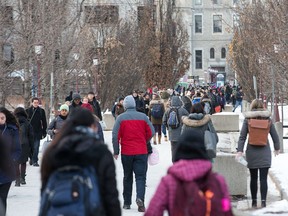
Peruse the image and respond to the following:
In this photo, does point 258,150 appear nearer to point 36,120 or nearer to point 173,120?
point 173,120

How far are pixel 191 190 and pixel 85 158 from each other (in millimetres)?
808

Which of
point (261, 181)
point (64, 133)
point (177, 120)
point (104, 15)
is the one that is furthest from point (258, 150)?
point (104, 15)

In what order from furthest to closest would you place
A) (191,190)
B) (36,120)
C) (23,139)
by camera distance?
(36,120) < (23,139) < (191,190)

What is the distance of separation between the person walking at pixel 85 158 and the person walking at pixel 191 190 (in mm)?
350

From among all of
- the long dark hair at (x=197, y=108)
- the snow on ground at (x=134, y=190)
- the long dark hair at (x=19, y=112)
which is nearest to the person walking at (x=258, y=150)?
the snow on ground at (x=134, y=190)

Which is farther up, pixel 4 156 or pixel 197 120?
pixel 4 156

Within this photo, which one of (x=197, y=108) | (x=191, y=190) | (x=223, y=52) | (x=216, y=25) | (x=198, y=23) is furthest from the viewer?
(x=223, y=52)

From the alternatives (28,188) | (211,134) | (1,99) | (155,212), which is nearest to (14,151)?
(211,134)

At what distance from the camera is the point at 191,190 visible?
671 centimetres

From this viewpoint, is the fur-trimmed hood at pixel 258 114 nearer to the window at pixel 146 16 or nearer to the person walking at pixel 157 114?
the person walking at pixel 157 114

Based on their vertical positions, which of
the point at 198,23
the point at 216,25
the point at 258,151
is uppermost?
the point at 198,23

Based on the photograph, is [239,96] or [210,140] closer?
[210,140]

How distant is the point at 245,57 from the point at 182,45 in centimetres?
1228

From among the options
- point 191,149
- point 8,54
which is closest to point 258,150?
point 191,149
